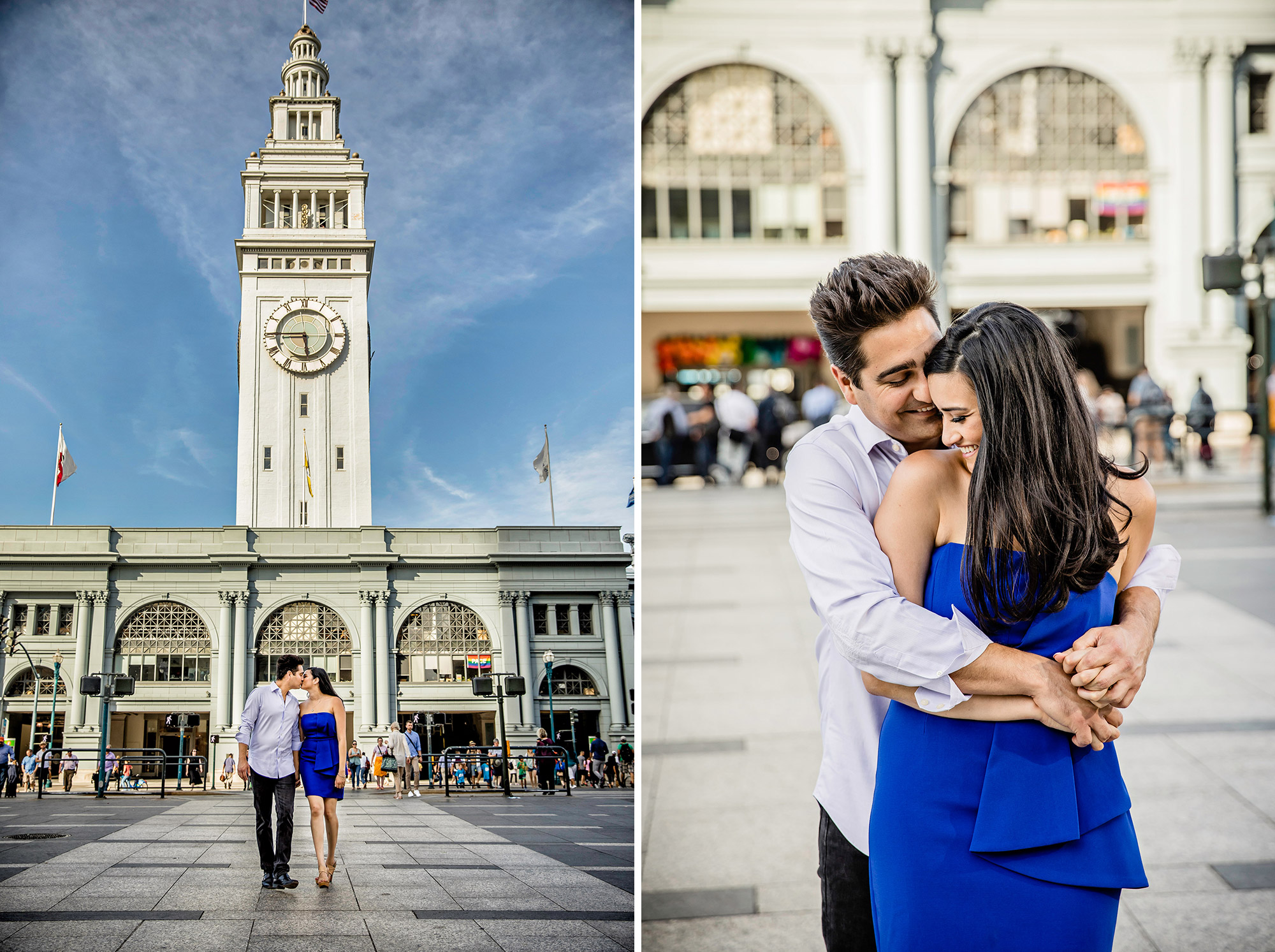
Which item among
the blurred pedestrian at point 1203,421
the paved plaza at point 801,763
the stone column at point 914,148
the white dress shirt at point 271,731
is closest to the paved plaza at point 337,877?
the white dress shirt at point 271,731

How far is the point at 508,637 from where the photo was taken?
151 inches

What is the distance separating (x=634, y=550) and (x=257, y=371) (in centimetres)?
140

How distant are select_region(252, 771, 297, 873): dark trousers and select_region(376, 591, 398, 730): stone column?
0.35 metres

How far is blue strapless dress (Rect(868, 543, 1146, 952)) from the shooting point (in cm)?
201

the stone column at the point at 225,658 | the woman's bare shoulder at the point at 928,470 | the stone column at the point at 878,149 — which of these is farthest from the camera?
the stone column at the point at 878,149

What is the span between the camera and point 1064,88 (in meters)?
29.6

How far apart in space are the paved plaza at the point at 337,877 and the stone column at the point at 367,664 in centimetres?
25

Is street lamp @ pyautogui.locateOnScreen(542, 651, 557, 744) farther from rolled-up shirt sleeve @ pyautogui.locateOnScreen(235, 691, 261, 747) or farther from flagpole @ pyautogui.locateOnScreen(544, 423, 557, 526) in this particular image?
rolled-up shirt sleeve @ pyautogui.locateOnScreen(235, 691, 261, 747)

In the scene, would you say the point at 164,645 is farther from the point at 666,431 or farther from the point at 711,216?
the point at 711,216

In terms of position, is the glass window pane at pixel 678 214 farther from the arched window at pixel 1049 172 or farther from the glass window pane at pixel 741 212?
the arched window at pixel 1049 172

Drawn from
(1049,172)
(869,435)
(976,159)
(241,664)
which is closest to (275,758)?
(241,664)

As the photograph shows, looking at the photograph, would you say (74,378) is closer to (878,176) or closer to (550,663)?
(550,663)

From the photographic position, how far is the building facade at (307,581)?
3.53m

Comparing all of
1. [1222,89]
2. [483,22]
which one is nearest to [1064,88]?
[1222,89]
